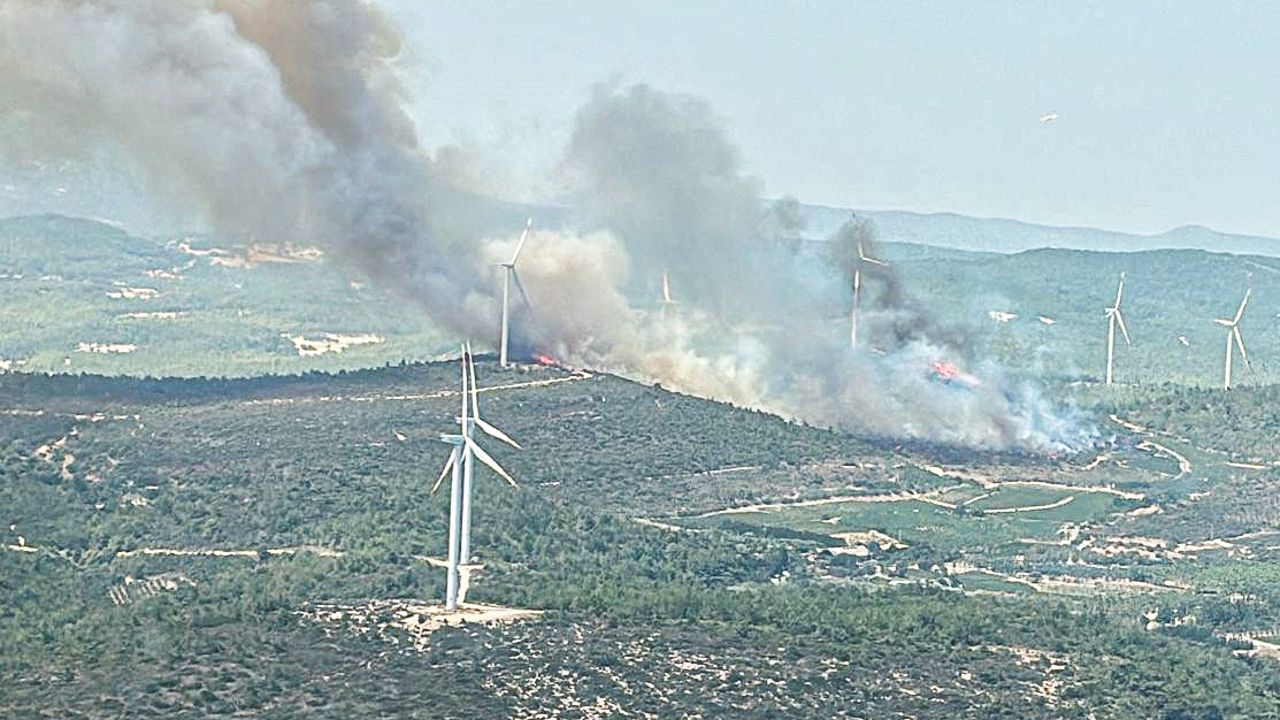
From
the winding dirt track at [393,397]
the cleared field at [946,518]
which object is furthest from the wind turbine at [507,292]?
the cleared field at [946,518]

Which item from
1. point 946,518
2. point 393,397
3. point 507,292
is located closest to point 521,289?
point 507,292

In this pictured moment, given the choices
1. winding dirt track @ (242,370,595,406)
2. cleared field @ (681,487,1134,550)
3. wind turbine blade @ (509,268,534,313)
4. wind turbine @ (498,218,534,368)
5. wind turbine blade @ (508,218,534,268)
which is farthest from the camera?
wind turbine blade @ (509,268,534,313)

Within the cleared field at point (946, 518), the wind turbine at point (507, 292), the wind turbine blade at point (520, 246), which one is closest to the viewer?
the cleared field at point (946, 518)

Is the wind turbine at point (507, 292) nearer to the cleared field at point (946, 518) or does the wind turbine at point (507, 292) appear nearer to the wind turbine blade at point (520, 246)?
the wind turbine blade at point (520, 246)

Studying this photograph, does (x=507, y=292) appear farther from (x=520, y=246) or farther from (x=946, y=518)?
(x=946, y=518)

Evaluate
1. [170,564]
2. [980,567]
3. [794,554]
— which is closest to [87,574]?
[170,564]

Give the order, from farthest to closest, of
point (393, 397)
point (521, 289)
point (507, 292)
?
point (521, 289) < point (507, 292) < point (393, 397)

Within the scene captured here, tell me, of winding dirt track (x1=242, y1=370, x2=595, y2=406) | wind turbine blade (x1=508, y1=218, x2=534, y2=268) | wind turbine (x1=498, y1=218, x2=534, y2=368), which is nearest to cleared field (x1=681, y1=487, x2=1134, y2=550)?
winding dirt track (x1=242, y1=370, x2=595, y2=406)

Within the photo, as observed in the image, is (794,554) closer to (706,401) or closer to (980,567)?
(980,567)

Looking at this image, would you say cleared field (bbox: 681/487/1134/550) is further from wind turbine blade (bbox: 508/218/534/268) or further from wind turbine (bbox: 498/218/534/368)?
wind turbine blade (bbox: 508/218/534/268)

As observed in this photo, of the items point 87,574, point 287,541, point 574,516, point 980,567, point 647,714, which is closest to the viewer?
point 647,714

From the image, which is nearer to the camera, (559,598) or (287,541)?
(559,598)
